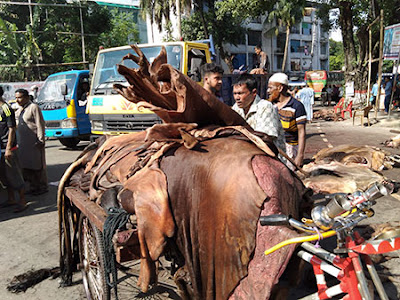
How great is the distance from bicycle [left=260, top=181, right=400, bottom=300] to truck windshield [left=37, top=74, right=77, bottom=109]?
10228 millimetres

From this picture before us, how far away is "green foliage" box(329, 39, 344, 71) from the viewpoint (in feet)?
223

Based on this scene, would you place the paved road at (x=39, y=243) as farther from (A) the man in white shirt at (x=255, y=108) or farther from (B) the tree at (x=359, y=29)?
(B) the tree at (x=359, y=29)

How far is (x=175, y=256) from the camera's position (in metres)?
2.22

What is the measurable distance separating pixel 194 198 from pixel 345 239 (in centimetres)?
84

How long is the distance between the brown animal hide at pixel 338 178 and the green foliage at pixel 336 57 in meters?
61.1

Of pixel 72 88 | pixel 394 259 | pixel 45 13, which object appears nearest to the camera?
pixel 394 259

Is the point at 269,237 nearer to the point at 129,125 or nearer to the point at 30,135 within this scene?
the point at 30,135

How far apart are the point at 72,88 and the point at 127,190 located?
9521mm

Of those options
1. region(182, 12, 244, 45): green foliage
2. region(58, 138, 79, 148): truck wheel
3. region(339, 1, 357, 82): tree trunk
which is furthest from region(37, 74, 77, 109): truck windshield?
region(182, 12, 244, 45): green foliage

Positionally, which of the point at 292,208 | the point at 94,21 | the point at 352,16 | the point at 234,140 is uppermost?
→ the point at 94,21

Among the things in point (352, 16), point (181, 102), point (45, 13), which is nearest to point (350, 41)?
point (352, 16)

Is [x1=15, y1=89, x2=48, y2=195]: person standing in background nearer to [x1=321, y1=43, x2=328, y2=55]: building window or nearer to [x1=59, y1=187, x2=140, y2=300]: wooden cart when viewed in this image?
[x1=59, y1=187, x2=140, y2=300]: wooden cart

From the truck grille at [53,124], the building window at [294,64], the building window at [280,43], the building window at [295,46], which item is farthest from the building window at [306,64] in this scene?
the truck grille at [53,124]

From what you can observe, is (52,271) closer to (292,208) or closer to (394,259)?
(292,208)
